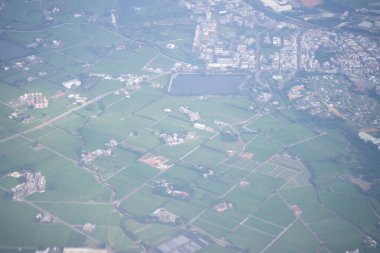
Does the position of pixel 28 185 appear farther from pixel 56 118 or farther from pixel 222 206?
pixel 222 206

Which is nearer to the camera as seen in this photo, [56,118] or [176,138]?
[176,138]

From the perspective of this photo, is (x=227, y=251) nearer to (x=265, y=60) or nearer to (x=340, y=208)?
(x=340, y=208)

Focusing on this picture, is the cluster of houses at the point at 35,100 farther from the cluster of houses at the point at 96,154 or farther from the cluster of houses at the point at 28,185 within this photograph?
the cluster of houses at the point at 28,185

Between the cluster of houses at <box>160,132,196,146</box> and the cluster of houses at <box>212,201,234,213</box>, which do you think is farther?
the cluster of houses at <box>160,132,196,146</box>

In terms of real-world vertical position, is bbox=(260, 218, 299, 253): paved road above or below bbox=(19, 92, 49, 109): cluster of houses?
above

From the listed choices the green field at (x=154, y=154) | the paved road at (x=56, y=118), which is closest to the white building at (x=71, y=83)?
the green field at (x=154, y=154)

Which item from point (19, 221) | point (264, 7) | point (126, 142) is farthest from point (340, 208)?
point (264, 7)

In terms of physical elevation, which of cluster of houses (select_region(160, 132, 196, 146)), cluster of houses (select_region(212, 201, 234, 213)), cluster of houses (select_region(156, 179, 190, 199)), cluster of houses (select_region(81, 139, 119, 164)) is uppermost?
cluster of houses (select_region(160, 132, 196, 146))

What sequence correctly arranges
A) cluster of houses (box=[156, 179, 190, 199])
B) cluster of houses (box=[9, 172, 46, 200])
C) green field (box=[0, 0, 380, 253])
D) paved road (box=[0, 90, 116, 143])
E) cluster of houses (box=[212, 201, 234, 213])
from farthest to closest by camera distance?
paved road (box=[0, 90, 116, 143]) < cluster of houses (box=[9, 172, 46, 200]) < cluster of houses (box=[156, 179, 190, 199]) < cluster of houses (box=[212, 201, 234, 213]) < green field (box=[0, 0, 380, 253])

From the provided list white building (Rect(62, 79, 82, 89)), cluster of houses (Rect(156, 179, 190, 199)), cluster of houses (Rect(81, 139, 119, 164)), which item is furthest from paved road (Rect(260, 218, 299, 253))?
white building (Rect(62, 79, 82, 89))

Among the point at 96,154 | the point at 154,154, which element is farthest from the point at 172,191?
the point at 96,154

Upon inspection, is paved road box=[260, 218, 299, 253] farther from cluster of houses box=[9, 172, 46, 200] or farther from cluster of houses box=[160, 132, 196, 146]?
cluster of houses box=[9, 172, 46, 200]
